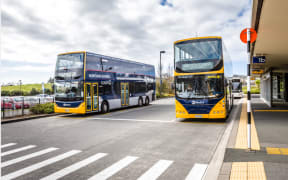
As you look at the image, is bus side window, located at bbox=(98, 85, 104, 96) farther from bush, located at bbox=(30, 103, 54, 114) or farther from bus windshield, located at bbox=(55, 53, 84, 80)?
bush, located at bbox=(30, 103, 54, 114)

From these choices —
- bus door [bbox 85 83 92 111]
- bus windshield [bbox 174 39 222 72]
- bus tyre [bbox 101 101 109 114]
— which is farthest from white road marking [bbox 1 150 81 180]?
bus tyre [bbox 101 101 109 114]

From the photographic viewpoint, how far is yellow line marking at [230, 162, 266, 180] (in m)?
4.09

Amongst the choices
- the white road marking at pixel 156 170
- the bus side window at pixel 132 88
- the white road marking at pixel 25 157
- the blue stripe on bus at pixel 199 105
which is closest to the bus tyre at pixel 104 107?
the bus side window at pixel 132 88

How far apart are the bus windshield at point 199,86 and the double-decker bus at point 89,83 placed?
19.6ft

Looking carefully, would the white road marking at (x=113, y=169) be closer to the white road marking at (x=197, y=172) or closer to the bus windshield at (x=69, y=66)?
the white road marking at (x=197, y=172)

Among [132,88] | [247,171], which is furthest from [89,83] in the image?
[247,171]

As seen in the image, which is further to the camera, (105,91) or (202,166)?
(105,91)

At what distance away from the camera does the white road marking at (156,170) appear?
4509mm

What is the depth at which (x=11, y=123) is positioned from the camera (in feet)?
41.7

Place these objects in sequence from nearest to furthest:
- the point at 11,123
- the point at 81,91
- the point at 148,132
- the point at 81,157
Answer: the point at 81,157
the point at 148,132
the point at 11,123
the point at 81,91

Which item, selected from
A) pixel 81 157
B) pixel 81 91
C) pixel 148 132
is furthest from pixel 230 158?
pixel 81 91

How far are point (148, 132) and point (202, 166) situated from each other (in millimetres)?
4260

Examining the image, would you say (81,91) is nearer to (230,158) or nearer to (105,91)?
(105,91)

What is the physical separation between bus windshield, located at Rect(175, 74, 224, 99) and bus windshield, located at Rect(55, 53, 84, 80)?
6.30 m
